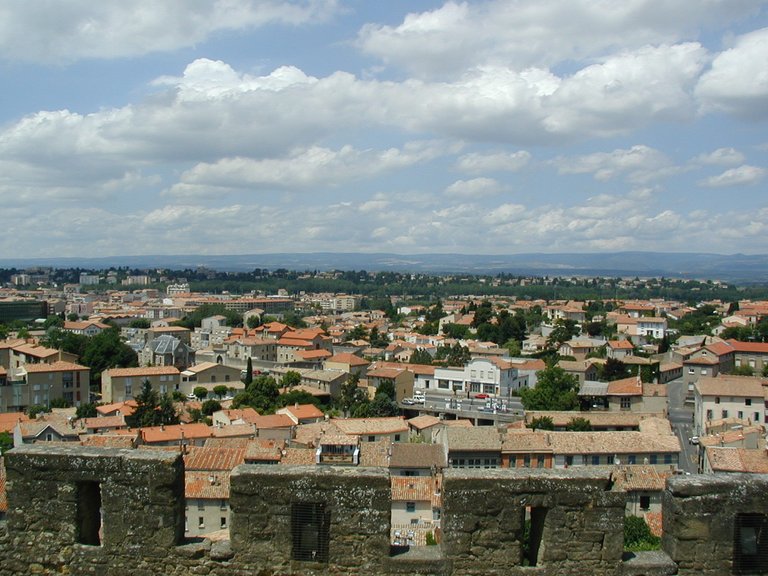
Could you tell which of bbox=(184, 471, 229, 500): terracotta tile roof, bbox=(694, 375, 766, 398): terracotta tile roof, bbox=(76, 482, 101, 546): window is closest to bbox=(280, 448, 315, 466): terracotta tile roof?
bbox=(184, 471, 229, 500): terracotta tile roof

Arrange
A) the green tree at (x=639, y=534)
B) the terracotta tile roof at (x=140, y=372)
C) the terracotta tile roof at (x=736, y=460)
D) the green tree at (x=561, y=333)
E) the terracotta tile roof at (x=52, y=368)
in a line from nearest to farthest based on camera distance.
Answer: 1. the green tree at (x=639, y=534)
2. the terracotta tile roof at (x=736, y=460)
3. the terracotta tile roof at (x=52, y=368)
4. the terracotta tile roof at (x=140, y=372)
5. the green tree at (x=561, y=333)

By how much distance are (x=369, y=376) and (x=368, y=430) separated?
21.3 m

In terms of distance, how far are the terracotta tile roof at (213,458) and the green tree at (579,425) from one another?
19.9 metres

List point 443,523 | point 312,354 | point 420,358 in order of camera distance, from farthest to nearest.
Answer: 1. point 312,354
2. point 420,358
3. point 443,523

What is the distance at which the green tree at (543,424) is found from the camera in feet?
141

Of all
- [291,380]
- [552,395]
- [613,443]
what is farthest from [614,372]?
[613,443]

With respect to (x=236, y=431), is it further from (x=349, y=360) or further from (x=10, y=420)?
(x=349, y=360)

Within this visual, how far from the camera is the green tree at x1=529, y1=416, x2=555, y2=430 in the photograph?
42.9 metres

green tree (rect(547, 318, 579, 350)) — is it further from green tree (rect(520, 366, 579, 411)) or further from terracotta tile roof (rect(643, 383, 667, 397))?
terracotta tile roof (rect(643, 383, 667, 397))

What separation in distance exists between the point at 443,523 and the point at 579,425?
38.9 meters

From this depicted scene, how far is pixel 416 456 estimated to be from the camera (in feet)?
107

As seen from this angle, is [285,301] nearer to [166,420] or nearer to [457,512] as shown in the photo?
[166,420]

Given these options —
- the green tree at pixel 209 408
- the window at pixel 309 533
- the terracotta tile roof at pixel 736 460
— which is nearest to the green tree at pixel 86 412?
the green tree at pixel 209 408

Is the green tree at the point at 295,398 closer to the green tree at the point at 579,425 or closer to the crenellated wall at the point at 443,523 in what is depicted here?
the green tree at the point at 579,425
